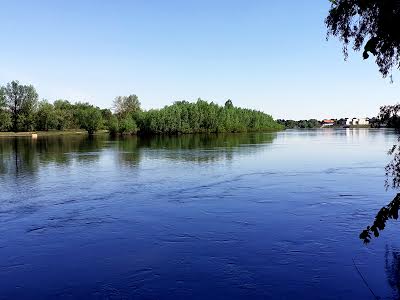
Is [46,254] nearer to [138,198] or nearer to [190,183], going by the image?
[138,198]

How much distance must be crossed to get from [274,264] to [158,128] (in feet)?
502

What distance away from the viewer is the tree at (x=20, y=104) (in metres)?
162

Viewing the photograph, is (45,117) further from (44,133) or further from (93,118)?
(93,118)

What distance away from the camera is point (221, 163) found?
1886 inches

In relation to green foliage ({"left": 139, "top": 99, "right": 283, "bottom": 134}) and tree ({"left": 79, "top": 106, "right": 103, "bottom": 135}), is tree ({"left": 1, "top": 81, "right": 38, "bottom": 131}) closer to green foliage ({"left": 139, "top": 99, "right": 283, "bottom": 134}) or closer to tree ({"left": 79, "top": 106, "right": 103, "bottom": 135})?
tree ({"left": 79, "top": 106, "right": 103, "bottom": 135})

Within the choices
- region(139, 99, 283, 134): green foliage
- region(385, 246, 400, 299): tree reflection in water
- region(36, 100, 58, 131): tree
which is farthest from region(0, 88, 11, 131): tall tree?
region(385, 246, 400, 299): tree reflection in water

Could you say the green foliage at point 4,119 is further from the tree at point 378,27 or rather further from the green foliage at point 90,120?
the tree at point 378,27

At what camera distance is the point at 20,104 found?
543 feet

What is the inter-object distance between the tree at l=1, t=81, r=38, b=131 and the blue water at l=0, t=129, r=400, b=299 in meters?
A: 138

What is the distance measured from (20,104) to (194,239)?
165 metres

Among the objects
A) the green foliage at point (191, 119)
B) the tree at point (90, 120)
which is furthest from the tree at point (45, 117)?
the green foliage at point (191, 119)

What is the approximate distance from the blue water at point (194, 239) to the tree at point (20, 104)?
5434 inches

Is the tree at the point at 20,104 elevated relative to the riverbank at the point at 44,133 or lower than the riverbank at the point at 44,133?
elevated

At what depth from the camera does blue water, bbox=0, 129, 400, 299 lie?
13.5 metres
